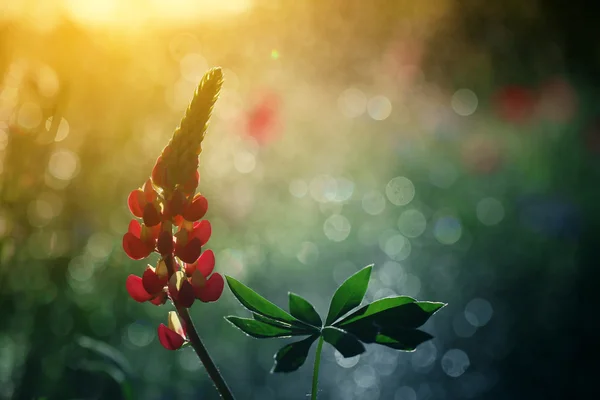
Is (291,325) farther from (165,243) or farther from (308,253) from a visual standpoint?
(308,253)

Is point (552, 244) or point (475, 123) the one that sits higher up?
point (475, 123)

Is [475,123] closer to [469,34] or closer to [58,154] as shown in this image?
[469,34]

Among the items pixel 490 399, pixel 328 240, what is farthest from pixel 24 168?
pixel 328 240

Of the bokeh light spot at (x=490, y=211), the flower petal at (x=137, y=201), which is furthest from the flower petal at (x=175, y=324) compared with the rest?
the bokeh light spot at (x=490, y=211)

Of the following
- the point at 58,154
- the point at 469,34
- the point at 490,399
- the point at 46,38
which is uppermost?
the point at 469,34

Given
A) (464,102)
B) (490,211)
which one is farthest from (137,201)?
(464,102)

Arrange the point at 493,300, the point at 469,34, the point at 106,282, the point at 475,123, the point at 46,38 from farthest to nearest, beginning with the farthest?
the point at 469,34 → the point at 475,123 → the point at 493,300 → the point at 106,282 → the point at 46,38

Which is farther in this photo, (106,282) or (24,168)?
(106,282)

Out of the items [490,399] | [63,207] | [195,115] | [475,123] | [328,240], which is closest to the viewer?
[195,115]
